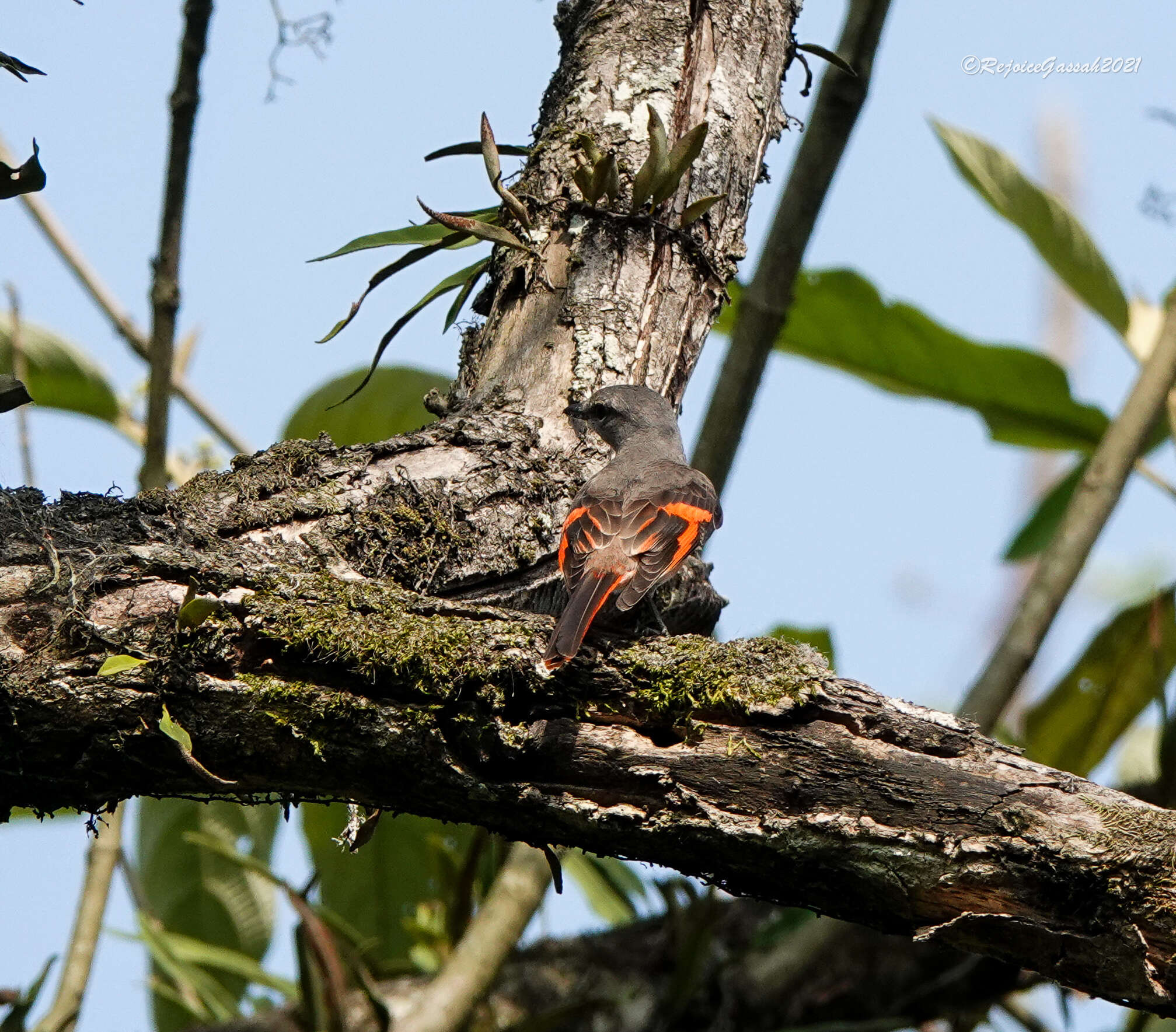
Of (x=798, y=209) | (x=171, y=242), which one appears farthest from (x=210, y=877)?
(x=798, y=209)

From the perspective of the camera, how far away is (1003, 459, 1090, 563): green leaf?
575 cm

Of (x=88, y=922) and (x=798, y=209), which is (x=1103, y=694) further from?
(x=88, y=922)

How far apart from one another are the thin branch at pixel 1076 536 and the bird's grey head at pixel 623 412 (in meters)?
1.65

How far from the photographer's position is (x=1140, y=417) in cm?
437

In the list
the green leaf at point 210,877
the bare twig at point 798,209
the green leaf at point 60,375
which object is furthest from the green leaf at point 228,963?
the bare twig at point 798,209

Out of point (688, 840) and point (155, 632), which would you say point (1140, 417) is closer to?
point (688, 840)

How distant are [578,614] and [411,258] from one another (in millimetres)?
1281

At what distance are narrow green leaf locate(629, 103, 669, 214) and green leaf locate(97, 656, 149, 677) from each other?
1.81 metres

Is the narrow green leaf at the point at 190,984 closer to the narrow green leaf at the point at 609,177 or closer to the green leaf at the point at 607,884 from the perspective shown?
the green leaf at the point at 607,884

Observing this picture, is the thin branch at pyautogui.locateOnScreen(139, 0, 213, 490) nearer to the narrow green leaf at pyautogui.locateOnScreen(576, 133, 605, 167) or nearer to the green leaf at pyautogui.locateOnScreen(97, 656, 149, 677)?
the narrow green leaf at pyautogui.locateOnScreen(576, 133, 605, 167)

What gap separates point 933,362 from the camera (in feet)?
18.3

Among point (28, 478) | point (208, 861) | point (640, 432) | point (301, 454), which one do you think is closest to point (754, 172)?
point (640, 432)

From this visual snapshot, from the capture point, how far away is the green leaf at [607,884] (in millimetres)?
5402

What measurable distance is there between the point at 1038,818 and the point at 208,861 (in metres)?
4.03
